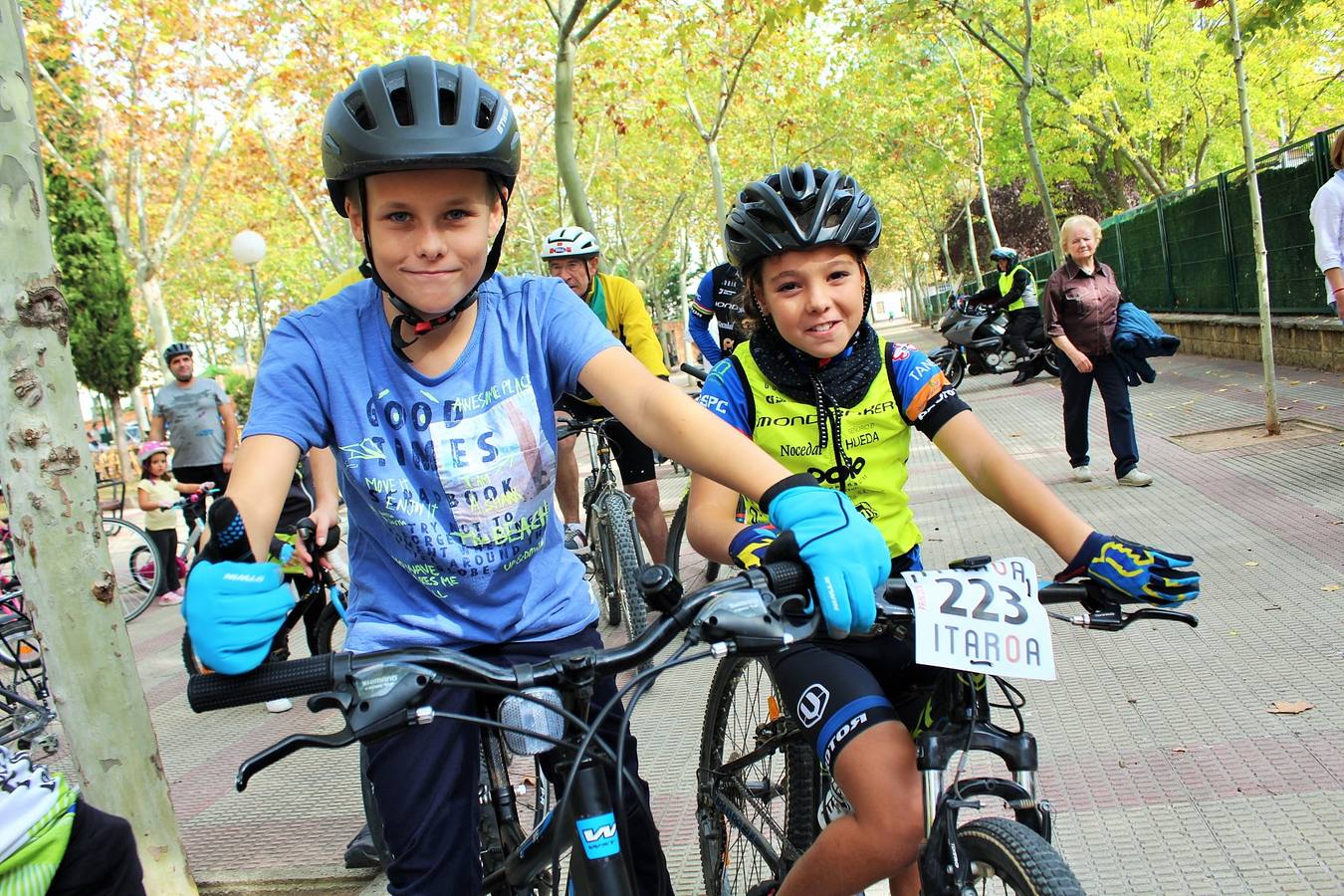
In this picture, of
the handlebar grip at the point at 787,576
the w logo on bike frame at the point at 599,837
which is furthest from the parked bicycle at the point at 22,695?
the handlebar grip at the point at 787,576

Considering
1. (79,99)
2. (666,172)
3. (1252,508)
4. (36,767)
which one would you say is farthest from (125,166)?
(36,767)

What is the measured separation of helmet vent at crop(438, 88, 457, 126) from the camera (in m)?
2.28

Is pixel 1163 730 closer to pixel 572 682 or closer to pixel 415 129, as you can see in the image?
pixel 572 682

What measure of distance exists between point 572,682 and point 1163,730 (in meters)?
3.19

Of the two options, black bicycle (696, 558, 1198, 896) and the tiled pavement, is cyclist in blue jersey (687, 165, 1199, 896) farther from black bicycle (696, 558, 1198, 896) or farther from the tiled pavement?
the tiled pavement

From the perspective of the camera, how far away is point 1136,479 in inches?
343

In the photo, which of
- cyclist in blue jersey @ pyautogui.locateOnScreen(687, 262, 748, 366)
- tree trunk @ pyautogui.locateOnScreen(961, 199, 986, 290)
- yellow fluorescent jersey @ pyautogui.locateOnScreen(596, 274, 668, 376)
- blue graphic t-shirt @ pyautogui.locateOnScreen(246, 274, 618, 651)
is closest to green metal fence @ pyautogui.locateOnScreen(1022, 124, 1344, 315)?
cyclist in blue jersey @ pyautogui.locateOnScreen(687, 262, 748, 366)

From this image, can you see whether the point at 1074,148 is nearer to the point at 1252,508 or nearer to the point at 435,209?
the point at 1252,508

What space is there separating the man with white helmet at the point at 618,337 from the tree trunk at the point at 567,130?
4.35 metres

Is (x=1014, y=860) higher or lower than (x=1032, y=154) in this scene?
lower

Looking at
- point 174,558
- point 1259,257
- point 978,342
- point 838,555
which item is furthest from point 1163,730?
point 978,342

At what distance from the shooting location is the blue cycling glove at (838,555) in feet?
6.22

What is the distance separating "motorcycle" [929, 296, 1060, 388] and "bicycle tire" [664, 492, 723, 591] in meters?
10.7

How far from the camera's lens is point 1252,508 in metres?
7.37
